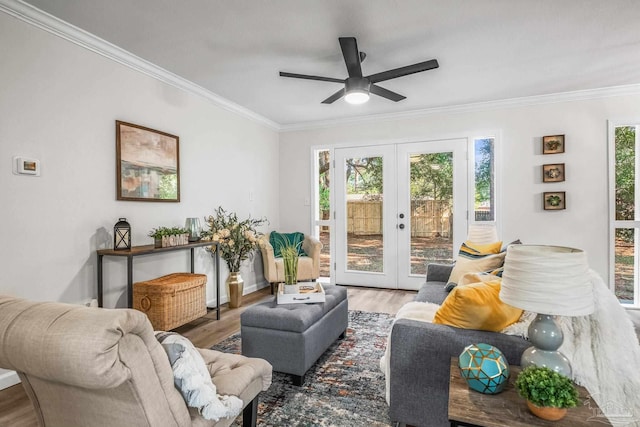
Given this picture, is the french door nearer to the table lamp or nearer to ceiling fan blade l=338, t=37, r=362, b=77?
ceiling fan blade l=338, t=37, r=362, b=77

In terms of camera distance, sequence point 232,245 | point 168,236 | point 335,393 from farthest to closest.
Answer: point 232,245
point 168,236
point 335,393

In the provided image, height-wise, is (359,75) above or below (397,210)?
above

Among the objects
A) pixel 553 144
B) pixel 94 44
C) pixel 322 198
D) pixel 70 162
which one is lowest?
pixel 322 198

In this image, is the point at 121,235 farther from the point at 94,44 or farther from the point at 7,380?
the point at 94,44

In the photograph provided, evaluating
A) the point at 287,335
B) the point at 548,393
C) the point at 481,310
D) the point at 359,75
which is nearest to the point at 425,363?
the point at 481,310

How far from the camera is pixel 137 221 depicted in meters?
3.08

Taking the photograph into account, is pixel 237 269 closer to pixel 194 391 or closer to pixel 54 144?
pixel 54 144

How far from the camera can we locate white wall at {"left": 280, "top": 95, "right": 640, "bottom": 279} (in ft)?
12.8

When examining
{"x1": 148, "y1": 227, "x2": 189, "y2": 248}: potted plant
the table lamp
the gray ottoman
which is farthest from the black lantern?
the table lamp

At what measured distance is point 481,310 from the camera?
1504 millimetres

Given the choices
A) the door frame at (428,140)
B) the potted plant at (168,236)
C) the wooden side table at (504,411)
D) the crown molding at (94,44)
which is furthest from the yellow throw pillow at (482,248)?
the crown molding at (94,44)

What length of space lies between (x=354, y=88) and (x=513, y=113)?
2.58m

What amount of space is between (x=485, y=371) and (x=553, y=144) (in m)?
3.84

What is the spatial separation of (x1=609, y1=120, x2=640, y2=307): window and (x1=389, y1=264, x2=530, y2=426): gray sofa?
3496 mm
